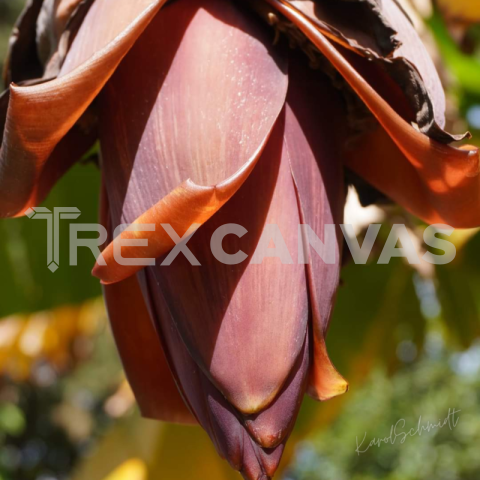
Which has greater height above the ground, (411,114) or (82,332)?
(411,114)

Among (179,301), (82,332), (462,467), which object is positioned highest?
(179,301)

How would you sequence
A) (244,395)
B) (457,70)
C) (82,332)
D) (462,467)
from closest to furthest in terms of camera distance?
(244,395)
(457,70)
(82,332)
(462,467)

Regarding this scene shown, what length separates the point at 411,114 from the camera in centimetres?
31

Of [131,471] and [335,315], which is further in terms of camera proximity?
[335,315]

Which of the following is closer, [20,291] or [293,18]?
[293,18]

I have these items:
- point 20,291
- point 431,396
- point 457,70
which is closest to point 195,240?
point 20,291

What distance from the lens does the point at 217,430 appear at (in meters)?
0.27

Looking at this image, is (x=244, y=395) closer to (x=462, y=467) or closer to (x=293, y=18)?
(x=293, y=18)

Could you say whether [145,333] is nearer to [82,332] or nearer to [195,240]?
[195,240]

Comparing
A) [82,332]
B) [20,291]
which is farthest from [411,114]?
[82,332]

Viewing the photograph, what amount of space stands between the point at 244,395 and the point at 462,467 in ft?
22.2

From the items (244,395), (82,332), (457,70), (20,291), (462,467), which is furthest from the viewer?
(462,467)

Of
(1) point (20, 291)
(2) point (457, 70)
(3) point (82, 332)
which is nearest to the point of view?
(1) point (20, 291)

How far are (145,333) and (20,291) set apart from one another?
404 millimetres
